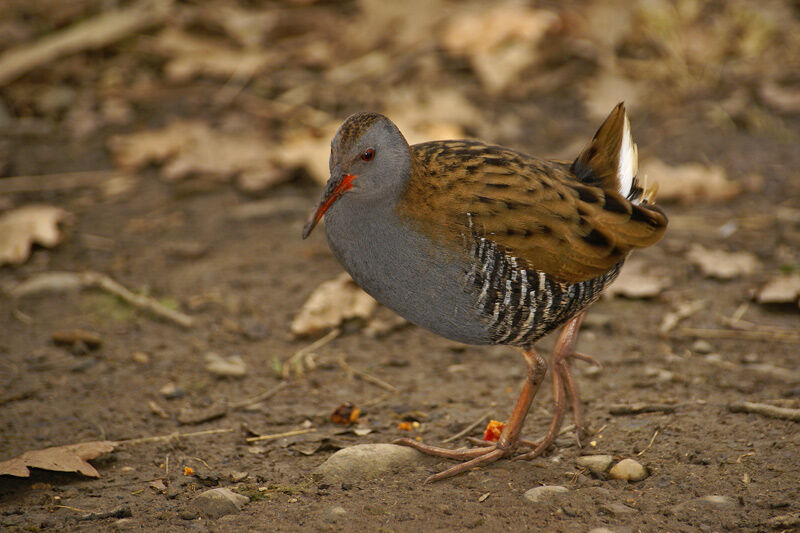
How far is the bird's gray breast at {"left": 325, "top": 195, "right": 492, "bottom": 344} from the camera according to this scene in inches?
125

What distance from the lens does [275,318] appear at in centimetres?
471

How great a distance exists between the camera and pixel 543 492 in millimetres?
3105

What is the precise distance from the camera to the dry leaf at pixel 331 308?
4.53 metres

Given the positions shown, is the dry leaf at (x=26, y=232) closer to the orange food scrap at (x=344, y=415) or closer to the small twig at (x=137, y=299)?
the small twig at (x=137, y=299)

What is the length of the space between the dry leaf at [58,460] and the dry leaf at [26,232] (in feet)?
6.90

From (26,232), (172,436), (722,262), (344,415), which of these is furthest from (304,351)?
(722,262)

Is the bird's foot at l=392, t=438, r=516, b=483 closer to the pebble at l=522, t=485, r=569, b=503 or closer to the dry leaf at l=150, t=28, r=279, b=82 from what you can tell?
the pebble at l=522, t=485, r=569, b=503

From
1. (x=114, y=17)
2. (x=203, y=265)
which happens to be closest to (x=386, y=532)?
(x=203, y=265)

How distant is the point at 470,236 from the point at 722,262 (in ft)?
7.90

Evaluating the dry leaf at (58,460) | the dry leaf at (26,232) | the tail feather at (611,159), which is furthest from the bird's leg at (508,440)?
the dry leaf at (26,232)

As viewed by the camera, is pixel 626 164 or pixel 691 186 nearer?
pixel 626 164

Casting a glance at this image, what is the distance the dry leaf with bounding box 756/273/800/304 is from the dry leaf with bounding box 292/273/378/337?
2113 mm

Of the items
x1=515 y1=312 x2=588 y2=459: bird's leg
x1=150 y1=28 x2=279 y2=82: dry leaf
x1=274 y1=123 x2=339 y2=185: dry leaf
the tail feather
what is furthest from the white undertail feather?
x1=150 y1=28 x2=279 y2=82: dry leaf

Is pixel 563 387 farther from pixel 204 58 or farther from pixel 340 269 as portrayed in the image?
pixel 204 58
